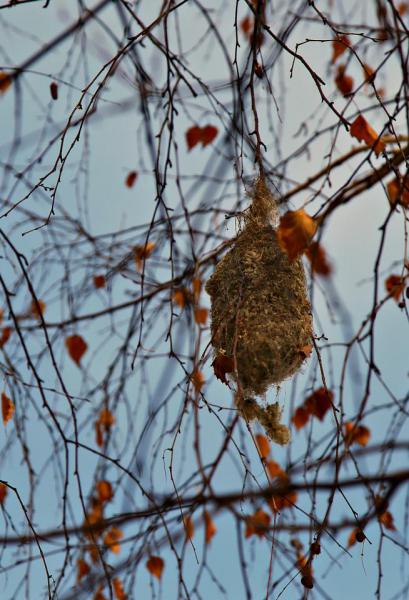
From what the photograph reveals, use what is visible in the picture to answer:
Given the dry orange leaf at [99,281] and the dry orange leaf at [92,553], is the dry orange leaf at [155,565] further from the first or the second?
the dry orange leaf at [99,281]

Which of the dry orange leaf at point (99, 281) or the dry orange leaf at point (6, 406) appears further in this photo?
the dry orange leaf at point (99, 281)

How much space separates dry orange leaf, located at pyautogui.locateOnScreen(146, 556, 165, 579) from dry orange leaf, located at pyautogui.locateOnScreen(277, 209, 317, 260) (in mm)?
1340

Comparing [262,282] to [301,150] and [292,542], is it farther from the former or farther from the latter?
[292,542]

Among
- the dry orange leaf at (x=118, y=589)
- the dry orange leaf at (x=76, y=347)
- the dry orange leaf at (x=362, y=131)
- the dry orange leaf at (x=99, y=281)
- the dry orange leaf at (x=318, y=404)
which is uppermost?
the dry orange leaf at (x=99, y=281)

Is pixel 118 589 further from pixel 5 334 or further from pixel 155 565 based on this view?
pixel 5 334

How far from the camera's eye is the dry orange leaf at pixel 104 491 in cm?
302

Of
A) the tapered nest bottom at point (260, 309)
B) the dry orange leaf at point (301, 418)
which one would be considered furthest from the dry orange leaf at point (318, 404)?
the tapered nest bottom at point (260, 309)

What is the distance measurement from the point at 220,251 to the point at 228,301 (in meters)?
0.58

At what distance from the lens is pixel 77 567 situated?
274cm

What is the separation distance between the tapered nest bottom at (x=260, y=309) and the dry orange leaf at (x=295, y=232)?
211 mm

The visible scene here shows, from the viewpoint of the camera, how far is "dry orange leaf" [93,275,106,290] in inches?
128

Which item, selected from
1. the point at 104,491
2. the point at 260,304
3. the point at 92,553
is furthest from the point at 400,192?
the point at 104,491

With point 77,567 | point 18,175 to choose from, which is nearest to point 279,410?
point 77,567

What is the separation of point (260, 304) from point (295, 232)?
36 centimetres
